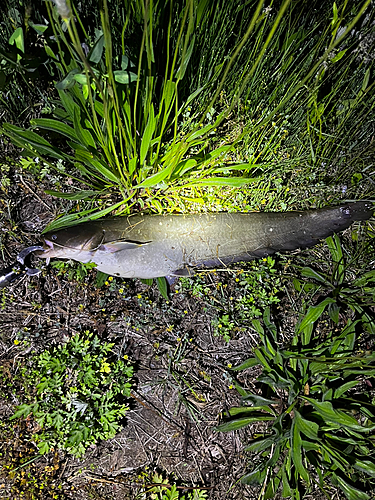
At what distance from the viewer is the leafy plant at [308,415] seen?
2170 mm

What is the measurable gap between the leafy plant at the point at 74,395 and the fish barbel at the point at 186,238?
579mm

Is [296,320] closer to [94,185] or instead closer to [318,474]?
[318,474]

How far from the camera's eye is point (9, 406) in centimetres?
220

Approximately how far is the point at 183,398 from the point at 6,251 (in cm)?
153

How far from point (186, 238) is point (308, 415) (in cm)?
143

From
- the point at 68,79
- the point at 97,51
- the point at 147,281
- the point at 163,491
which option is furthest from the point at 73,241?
the point at 163,491

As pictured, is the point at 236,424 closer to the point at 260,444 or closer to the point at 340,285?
the point at 260,444

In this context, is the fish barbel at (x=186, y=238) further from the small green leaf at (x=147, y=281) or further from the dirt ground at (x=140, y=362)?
the dirt ground at (x=140, y=362)

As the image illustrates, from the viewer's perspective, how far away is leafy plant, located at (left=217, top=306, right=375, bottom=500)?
7.12ft

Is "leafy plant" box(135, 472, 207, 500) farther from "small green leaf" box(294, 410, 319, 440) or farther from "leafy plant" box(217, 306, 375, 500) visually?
"small green leaf" box(294, 410, 319, 440)

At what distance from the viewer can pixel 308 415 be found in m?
2.29

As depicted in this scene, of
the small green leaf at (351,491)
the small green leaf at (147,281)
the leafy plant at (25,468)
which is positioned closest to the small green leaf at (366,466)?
the small green leaf at (351,491)

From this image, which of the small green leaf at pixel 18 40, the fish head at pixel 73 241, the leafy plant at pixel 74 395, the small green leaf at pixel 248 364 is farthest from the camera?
the small green leaf at pixel 248 364

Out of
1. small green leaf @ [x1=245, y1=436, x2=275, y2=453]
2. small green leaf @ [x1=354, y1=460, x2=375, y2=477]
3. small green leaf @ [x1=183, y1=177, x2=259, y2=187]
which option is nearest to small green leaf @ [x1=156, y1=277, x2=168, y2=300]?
small green leaf @ [x1=183, y1=177, x2=259, y2=187]
